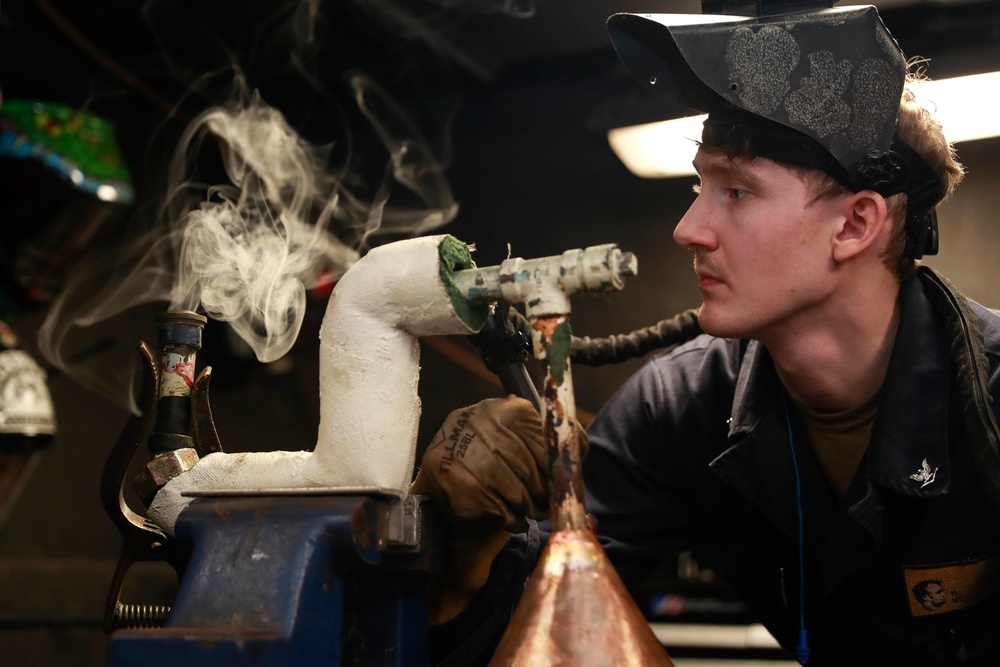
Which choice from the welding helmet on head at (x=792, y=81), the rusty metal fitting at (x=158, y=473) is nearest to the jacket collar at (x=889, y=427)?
the welding helmet on head at (x=792, y=81)

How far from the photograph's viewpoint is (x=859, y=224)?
1368 mm

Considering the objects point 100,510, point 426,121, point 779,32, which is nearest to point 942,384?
point 779,32

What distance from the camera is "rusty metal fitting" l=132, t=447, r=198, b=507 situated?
3.92ft

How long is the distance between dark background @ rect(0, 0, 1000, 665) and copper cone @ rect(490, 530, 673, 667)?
145 cm

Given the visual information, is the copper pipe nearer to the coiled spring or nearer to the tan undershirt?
the coiled spring

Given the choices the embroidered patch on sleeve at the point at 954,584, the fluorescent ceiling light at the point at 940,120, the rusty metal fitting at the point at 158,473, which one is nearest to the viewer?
the rusty metal fitting at the point at 158,473

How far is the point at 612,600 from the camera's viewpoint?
2.79 ft

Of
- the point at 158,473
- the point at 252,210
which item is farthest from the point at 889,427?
the point at 252,210

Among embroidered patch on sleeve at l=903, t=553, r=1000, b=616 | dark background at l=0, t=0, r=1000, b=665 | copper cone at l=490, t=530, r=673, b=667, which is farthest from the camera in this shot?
dark background at l=0, t=0, r=1000, b=665

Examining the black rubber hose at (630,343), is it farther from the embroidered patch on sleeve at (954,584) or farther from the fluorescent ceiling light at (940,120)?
the embroidered patch on sleeve at (954,584)

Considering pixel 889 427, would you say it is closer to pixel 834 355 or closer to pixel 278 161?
pixel 834 355

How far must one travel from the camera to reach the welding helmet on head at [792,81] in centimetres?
123

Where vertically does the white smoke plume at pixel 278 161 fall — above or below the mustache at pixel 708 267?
above

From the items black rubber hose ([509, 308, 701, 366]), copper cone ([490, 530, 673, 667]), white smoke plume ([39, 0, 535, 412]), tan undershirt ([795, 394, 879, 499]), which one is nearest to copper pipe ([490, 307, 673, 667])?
copper cone ([490, 530, 673, 667])
